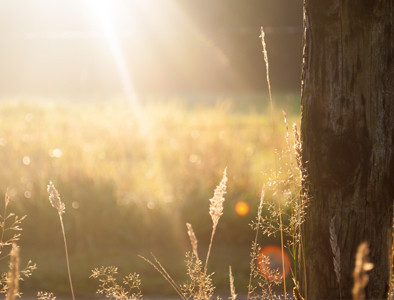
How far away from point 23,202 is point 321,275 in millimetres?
4362

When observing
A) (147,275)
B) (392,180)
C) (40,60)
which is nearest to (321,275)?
(392,180)

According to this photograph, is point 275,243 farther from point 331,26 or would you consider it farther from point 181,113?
point 181,113

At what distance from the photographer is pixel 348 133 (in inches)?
96.9

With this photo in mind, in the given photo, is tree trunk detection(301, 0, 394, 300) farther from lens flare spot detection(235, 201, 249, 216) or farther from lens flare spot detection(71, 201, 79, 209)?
lens flare spot detection(71, 201, 79, 209)

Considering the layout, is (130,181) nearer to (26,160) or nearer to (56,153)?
(56,153)

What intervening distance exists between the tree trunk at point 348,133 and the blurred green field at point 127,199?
242 cm

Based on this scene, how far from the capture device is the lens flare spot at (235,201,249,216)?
604cm

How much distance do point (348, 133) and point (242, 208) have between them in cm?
368

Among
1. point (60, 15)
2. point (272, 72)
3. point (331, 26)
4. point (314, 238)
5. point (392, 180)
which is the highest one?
point (60, 15)

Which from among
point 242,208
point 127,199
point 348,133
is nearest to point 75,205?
point 127,199

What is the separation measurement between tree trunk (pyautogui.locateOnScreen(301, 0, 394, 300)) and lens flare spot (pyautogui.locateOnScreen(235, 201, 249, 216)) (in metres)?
3.45

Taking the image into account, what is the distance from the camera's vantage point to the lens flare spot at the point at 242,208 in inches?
238

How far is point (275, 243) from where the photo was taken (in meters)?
6.00

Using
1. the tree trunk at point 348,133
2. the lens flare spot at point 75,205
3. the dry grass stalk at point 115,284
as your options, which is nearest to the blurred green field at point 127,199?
the lens flare spot at point 75,205
